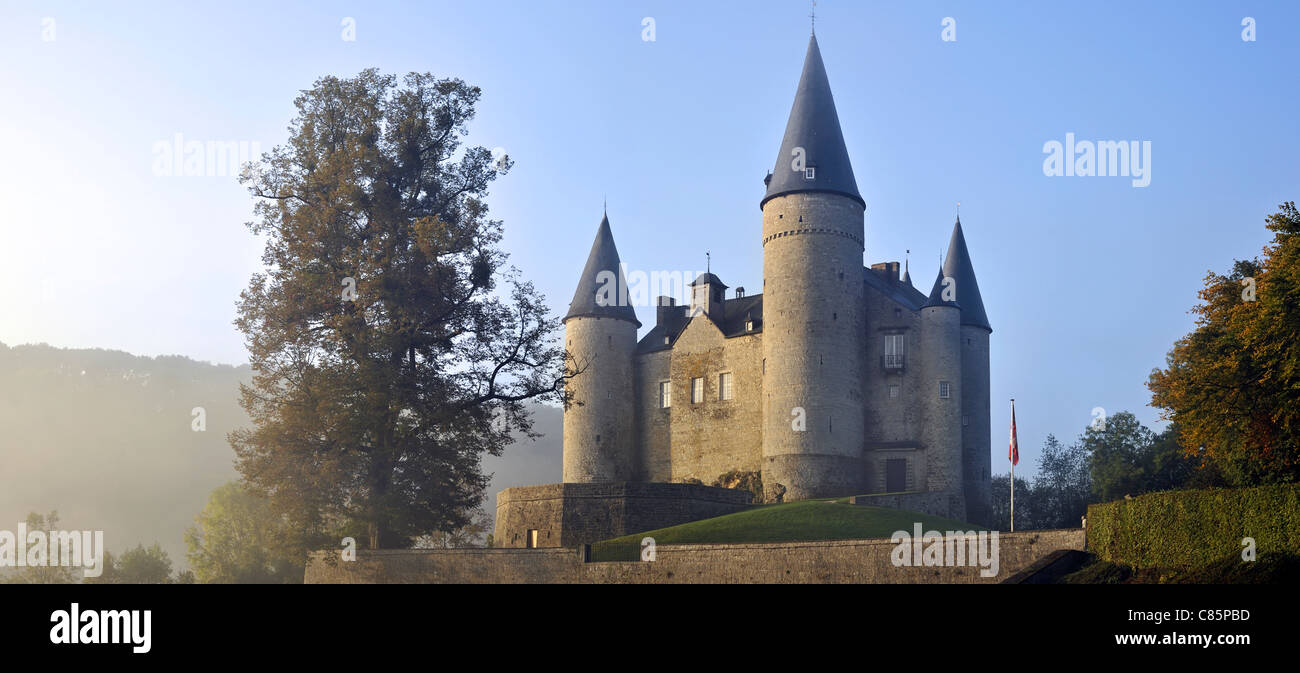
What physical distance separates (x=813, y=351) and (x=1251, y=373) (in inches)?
966

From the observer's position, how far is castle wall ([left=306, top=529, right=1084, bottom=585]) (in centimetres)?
2847

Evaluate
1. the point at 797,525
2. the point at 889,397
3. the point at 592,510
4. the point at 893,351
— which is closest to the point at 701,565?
the point at 797,525

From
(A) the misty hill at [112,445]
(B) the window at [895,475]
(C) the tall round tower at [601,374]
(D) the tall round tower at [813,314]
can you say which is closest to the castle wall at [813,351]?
(D) the tall round tower at [813,314]

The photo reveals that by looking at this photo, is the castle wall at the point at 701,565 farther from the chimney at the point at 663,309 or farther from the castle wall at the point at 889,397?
the chimney at the point at 663,309

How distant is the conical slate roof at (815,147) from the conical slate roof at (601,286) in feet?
36.0

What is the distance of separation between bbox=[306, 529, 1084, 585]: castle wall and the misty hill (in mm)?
99505

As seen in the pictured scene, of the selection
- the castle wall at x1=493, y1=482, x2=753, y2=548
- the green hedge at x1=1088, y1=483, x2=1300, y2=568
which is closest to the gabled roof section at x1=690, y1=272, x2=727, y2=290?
the castle wall at x1=493, y1=482, x2=753, y2=548

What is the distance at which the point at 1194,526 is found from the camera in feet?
81.8

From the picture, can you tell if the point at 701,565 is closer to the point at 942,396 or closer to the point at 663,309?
the point at 942,396

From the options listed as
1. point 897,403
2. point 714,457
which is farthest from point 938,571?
point 714,457
